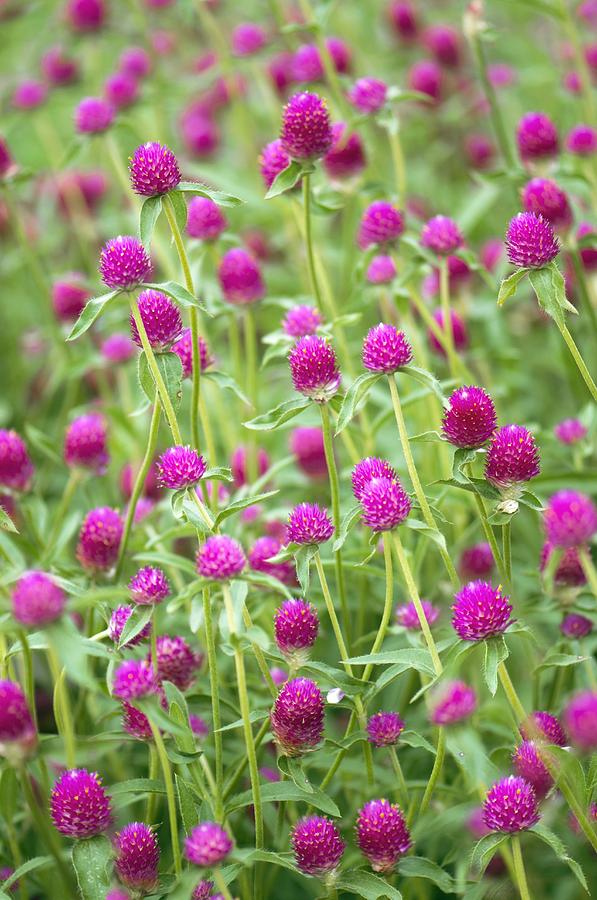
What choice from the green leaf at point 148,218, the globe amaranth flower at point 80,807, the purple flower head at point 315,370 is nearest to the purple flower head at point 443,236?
the purple flower head at point 315,370

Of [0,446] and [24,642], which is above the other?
[24,642]

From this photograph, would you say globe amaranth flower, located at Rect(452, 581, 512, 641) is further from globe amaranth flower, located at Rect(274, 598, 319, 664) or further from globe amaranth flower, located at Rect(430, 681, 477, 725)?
globe amaranth flower, located at Rect(274, 598, 319, 664)

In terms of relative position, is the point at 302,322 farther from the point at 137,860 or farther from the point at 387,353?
the point at 137,860

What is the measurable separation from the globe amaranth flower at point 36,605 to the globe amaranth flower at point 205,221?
1.03m

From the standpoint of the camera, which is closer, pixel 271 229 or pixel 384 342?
pixel 384 342

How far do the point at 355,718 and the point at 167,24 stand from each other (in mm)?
3377

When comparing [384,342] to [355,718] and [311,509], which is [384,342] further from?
[355,718]

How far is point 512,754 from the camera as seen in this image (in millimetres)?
1387

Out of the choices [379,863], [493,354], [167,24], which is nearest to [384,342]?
[379,863]

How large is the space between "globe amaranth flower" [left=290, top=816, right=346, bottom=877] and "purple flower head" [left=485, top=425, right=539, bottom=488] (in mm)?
472

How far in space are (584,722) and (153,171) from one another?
84 centimetres

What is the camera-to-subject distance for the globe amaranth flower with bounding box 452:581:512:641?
1283mm

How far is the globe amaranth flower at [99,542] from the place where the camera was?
5.29ft

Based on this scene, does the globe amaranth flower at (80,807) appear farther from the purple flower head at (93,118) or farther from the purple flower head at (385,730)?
the purple flower head at (93,118)
